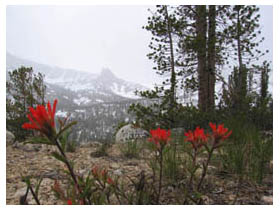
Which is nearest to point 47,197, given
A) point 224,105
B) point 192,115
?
point 192,115

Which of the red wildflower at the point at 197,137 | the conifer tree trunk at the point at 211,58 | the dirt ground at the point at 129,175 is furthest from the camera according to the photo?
the conifer tree trunk at the point at 211,58

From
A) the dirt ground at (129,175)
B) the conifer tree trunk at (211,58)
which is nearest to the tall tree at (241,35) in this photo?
the conifer tree trunk at (211,58)

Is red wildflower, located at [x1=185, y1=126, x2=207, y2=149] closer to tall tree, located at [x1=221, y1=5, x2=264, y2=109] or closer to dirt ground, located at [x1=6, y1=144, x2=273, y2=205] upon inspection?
dirt ground, located at [x1=6, y1=144, x2=273, y2=205]

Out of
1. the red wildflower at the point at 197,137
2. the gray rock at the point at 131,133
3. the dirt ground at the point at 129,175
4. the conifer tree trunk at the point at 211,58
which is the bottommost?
the gray rock at the point at 131,133

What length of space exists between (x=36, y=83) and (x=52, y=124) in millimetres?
4161

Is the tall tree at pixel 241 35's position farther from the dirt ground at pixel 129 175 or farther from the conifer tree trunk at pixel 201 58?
the dirt ground at pixel 129 175

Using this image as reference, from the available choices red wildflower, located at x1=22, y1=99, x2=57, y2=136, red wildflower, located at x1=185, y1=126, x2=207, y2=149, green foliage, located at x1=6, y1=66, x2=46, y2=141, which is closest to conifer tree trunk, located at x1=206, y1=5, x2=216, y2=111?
red wildflower, located at x1=185, y1=126, x2=207, y2=149

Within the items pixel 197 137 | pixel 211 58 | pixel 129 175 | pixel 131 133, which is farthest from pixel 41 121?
pixel 211 58

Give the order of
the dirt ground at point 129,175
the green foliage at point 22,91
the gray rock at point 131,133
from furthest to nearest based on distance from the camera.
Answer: the green foliage at point 22,91 → the gray rock at point 131,133 → the dirt ground at point 129,175

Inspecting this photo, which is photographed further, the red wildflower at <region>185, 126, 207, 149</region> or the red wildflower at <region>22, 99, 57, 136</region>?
the red wildflower at <region>185, 126, 207, 149</region>

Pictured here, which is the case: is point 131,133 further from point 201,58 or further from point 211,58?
point 211,58

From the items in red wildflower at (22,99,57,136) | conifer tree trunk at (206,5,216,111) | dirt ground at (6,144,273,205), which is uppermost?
conifer tree trunk at (206,5,216,111)

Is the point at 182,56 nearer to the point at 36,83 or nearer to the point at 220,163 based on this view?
the point at 220,163

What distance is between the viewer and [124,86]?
6269cm
